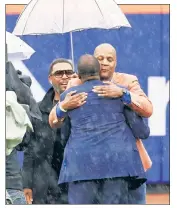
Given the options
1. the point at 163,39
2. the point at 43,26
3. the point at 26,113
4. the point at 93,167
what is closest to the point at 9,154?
the point at 26,113

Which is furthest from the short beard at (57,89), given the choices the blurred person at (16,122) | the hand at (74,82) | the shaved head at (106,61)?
the shaved head at (106,61)

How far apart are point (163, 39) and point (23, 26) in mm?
1496

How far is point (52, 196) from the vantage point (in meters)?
7.23

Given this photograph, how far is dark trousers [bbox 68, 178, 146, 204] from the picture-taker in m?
6.50

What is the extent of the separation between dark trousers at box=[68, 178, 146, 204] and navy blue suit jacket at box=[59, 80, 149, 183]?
1.9 inches

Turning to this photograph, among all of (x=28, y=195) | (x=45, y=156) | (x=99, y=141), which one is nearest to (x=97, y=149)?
(x=99, y=141)

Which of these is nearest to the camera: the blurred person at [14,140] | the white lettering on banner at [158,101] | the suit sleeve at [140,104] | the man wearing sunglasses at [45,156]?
the suit sleeve at [140,104]

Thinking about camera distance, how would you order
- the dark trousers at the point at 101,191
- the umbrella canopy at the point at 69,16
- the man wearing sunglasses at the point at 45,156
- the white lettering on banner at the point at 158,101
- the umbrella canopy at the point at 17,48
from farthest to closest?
the white lettering on banner at the point at 158,101 < the umbrella canopy at the point at 17,48 < the umbrella canopy at the point at 69,16 < the man wearing sunglasses at the point at 45,156 < the dark trousers at the point at 101,191

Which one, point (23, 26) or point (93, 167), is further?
point (23, 26)

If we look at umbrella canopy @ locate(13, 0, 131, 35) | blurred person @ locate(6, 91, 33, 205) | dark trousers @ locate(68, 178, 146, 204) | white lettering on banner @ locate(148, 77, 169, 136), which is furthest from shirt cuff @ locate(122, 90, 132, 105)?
white lettering on banner @ locate(148, 77, 169, 136)

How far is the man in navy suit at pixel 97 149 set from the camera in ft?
21.4

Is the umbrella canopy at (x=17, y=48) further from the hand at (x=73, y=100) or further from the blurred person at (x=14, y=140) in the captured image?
the hand at (x=73, y=100)

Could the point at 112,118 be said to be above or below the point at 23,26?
below

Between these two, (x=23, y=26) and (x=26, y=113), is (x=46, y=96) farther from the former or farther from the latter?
(x=23, y=26)
